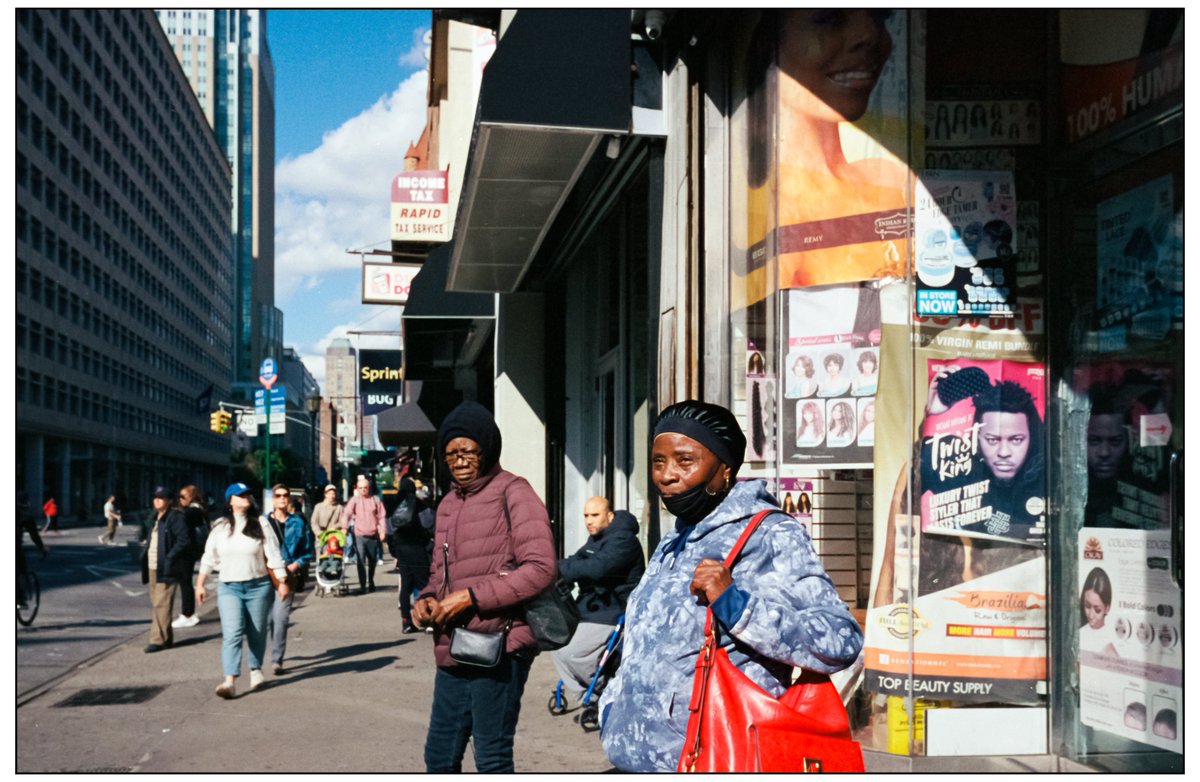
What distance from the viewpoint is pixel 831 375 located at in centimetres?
603

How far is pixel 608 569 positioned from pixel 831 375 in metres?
2.14

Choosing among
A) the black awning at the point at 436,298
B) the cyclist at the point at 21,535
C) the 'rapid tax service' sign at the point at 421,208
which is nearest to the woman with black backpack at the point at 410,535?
the black awning at the point at 436,298

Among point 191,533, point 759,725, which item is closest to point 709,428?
point 759,725

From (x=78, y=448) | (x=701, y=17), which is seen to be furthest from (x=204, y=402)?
(x=701, y=17)

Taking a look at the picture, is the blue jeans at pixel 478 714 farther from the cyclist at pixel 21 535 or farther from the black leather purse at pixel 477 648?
the cyclist at pixel 21 535

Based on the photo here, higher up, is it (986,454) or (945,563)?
(986,454)

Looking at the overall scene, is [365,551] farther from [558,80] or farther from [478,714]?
[478,714]

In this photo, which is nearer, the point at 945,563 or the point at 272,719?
the point at 945,563

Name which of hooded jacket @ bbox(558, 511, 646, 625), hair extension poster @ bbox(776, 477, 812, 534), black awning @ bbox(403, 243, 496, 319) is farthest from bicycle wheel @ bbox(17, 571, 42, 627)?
hair extension poster @ bbox(776, 477, 812, 534)

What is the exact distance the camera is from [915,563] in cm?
584

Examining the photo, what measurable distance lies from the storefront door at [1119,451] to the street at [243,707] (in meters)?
2.67

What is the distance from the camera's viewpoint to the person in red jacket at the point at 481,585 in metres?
4.60

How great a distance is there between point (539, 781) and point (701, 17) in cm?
424

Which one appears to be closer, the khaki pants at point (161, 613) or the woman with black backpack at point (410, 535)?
the khaki pants at point (161, 613)
